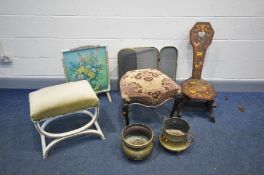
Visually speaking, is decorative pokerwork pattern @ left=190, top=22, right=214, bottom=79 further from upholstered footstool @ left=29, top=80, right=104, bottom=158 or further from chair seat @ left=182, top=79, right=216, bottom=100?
upholstered footstool @ left=29, top=80, right=104, bottom=158

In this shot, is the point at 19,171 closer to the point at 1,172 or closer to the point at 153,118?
the point at 1,172

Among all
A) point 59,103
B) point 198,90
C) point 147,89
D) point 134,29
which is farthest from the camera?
point 134,29

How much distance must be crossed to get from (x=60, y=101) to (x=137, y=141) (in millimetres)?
659

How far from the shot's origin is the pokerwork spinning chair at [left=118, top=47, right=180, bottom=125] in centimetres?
175

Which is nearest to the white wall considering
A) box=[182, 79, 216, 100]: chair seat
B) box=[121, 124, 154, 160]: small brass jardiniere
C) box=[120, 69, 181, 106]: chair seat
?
box=[182, 79, 216, 100]: chair seat

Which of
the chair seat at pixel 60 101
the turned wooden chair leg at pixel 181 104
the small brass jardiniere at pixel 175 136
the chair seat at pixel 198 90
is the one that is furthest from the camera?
the turned wooden chair leg at pixel 181 104

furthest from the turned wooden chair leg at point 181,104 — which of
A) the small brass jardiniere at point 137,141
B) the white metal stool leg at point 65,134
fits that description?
the white metal stool leg at point 65,134

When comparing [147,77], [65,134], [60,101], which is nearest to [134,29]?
[147,77]

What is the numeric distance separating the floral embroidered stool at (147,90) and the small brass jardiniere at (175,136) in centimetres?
22

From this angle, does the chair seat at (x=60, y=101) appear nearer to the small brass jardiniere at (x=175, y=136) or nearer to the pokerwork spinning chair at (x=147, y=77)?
the pokerwork spinning chair at (x=147, y=77)

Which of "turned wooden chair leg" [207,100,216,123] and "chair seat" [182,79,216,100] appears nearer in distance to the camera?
"chair seat" [182,79,216,100]

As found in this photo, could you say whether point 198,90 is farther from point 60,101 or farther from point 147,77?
point 60,101

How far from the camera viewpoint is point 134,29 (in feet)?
7.25

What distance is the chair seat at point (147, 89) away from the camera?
174 centimetres
